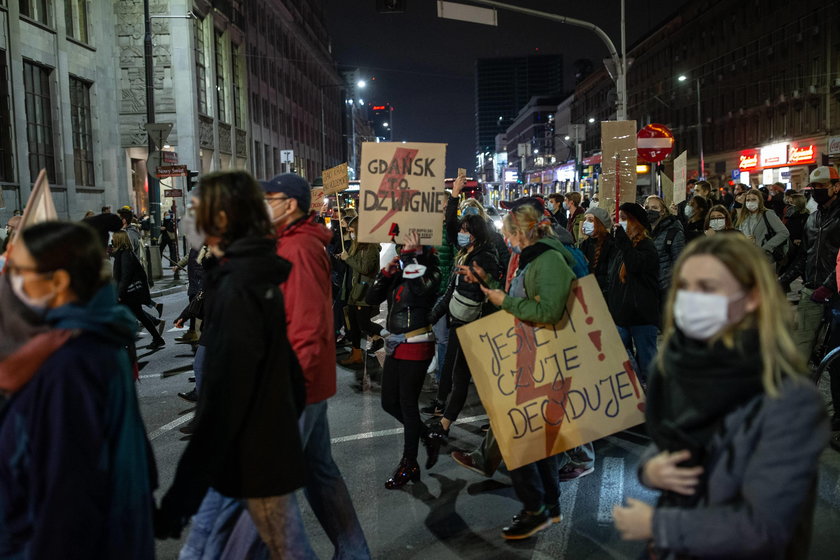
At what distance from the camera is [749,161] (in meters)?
53.5

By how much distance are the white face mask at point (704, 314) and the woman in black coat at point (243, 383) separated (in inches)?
59.9

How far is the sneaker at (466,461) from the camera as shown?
5602 millimetres

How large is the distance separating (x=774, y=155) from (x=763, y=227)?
43.7 metres

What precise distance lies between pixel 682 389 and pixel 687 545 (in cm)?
41

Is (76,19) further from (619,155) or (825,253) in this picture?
(825,253)

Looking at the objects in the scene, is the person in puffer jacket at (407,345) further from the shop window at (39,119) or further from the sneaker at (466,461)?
the shop window at (39,119)

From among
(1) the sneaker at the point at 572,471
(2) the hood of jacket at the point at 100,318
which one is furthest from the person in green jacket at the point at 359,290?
(2) the hood of jacket at the point at 100,318

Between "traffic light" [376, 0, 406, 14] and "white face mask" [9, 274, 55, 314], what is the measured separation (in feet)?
44.4

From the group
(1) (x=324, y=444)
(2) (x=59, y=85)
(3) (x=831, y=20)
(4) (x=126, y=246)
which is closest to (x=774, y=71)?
(3) (x=831, y=20)

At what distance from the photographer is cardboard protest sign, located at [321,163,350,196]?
1007cm

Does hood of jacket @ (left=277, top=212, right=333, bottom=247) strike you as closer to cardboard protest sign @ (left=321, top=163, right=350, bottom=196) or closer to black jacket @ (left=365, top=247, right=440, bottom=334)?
black jacket @ (left=365, top=247, right=440, bottom=334)

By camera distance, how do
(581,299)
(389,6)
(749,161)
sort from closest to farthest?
1. (581,299)
2. (389,6)
3. (749,161)

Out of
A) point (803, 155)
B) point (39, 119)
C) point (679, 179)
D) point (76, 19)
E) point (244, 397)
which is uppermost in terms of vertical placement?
point (76, 19)

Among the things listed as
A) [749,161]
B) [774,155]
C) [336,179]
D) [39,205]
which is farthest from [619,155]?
[749,161]
